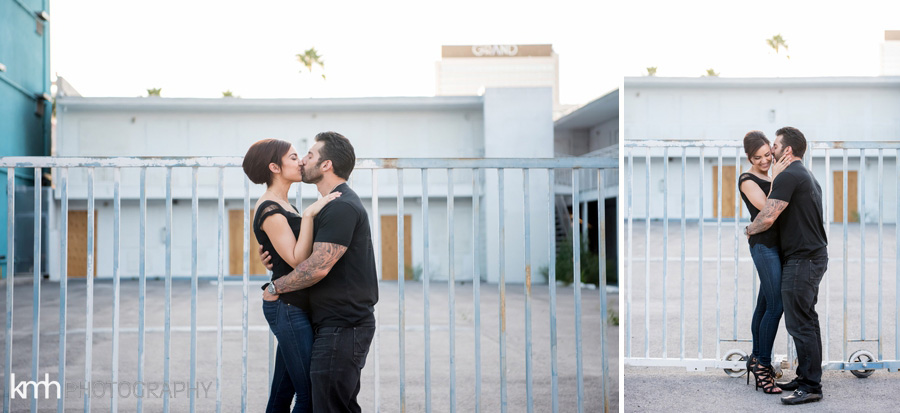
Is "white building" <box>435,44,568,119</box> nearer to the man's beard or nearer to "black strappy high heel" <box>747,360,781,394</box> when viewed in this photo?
"black strappy high heel" <box>747,360,781,394</box>

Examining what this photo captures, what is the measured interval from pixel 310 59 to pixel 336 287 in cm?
3709

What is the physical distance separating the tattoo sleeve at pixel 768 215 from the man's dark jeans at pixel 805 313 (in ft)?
0.84

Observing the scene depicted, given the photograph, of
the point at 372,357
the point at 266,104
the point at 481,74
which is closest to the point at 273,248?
the point at 372,357

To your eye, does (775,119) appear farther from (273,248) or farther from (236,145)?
(236,145)

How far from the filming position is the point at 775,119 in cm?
872

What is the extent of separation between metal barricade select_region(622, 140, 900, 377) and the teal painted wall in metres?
14.4

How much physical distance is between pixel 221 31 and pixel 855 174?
11.7 m

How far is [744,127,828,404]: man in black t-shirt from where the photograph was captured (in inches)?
148

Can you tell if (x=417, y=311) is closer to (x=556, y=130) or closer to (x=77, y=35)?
(x=77, y=35)

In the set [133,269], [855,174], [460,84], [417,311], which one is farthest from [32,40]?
[855,174]

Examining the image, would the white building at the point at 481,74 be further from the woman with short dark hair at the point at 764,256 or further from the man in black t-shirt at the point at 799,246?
the man in black t-shirt at the point at 799,246

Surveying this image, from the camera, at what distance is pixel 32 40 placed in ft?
65.4

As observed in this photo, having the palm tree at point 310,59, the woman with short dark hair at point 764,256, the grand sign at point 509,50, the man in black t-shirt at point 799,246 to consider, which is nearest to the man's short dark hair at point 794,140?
the man in black t-shirt at point 799,246

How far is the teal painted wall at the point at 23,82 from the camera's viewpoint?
1798cm
